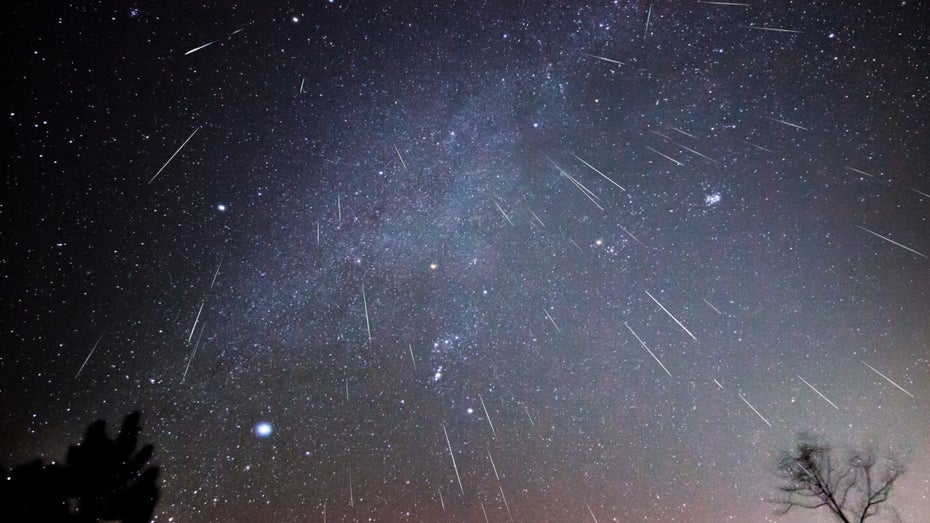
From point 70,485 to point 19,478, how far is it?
0.45 metres

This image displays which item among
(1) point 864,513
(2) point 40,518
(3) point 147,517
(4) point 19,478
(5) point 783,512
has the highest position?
(4) point 19,478

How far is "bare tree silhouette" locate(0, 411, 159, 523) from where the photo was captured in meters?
2.68

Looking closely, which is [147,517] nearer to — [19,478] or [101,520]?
[101,520]

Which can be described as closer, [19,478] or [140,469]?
[19,478]

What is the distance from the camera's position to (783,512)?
38.0 ft

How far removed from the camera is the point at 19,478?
270 centimetres

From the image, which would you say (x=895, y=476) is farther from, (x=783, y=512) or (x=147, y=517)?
(x=147, y=517)

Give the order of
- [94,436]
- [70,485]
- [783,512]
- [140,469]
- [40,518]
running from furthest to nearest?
[783,512] < [140,469] < [94,436] < [70,485] < [40,518]

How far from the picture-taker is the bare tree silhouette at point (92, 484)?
8.78ft

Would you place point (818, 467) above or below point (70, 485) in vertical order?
below

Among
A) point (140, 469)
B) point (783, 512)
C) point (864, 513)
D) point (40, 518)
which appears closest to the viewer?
point (40, 518)

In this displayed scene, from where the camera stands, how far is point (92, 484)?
3.20 metres

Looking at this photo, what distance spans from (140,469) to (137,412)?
514mm

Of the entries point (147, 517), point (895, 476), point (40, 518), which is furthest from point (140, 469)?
point (895, 476)
